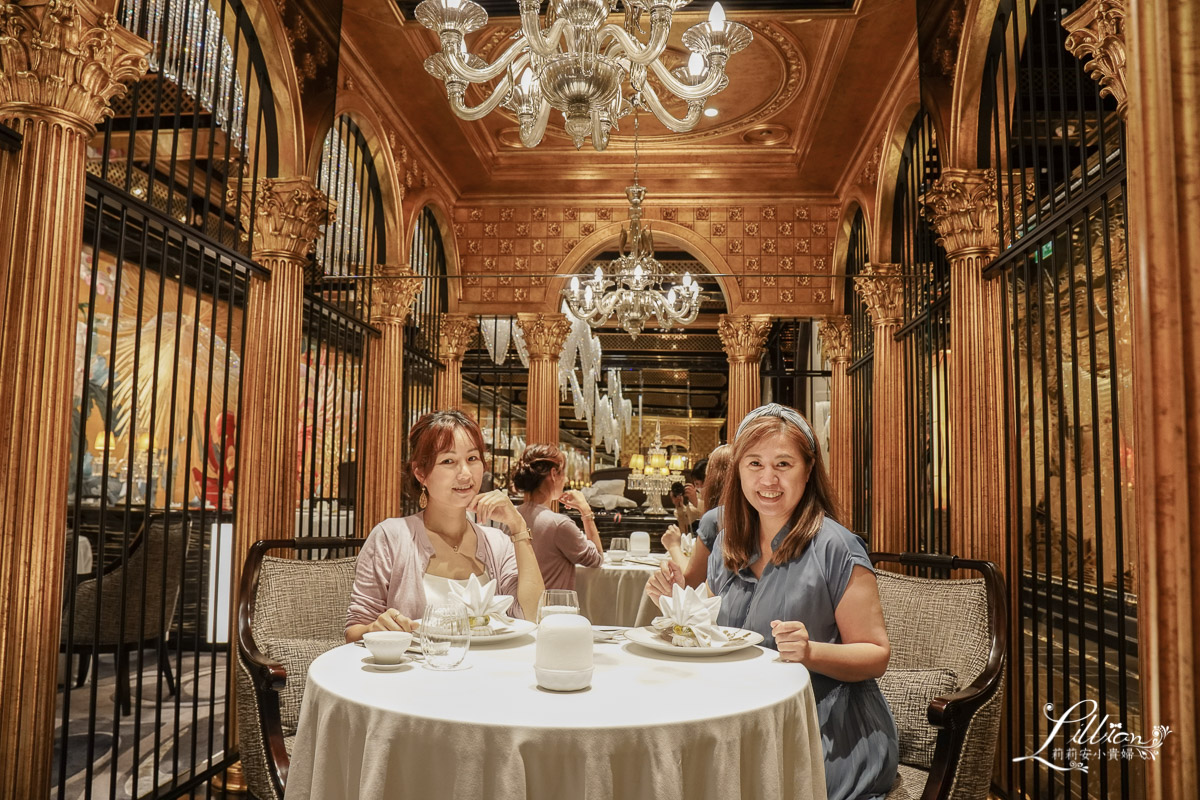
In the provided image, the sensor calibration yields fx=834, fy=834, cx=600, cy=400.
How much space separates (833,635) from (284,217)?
3.77 metres

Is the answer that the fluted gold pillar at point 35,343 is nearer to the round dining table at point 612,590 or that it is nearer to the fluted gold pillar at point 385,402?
the round dining table at point 612,590

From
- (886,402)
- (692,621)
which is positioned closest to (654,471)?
(886,402)

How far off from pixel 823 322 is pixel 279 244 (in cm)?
617

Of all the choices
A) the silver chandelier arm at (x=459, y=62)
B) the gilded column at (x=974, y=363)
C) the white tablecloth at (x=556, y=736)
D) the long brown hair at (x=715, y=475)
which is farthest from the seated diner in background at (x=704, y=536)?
the silver chandelier arm at (x=459, y=62)

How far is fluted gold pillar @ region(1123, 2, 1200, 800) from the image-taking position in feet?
4.26

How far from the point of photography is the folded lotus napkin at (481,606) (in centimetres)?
229

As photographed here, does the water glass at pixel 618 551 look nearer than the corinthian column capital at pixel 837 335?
Yes

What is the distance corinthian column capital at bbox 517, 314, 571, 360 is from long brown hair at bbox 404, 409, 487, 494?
6221 millimetres

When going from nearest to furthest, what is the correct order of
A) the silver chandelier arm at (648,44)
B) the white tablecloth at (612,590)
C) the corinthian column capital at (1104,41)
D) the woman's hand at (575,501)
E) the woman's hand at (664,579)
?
the woman's hand at (664,579) < the corinthian column capital at (1104,41) < the silver chandelier arm at (648,44) < the woman's hand at (575,501) < the white tablecloth at (612,590)

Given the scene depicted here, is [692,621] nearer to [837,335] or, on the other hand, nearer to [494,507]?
[494,507]

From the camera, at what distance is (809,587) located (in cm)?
225

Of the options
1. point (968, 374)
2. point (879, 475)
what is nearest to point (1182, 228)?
point (968, 374)

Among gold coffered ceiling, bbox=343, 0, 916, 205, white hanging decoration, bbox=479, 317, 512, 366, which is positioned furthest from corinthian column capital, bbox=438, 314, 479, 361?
gold coffered ceiling, bbox=343, 0, 916, 205

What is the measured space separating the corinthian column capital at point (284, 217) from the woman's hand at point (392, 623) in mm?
2929
